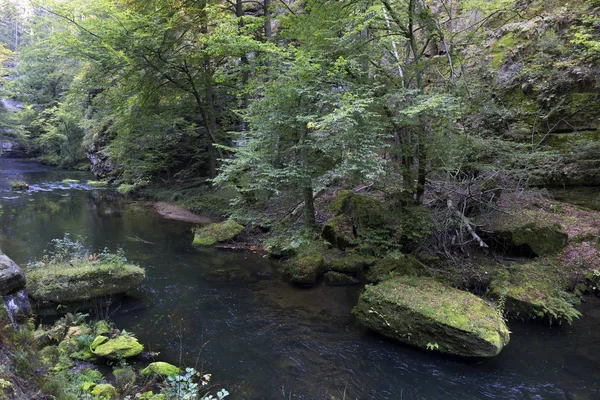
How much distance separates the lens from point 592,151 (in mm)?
9797

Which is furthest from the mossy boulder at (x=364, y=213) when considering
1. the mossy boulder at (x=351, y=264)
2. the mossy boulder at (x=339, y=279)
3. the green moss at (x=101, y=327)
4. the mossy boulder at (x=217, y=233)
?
the green moss at (x=101, y=327)

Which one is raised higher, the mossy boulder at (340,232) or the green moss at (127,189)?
the green moss at (127,189)

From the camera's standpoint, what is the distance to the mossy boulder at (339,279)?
8.94 meters

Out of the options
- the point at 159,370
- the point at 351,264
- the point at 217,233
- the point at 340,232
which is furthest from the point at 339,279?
the point at 217,233

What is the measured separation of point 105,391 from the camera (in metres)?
4.29

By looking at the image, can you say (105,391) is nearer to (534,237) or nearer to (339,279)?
(339,279)

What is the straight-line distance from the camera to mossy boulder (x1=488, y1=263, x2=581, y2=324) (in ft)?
22.2

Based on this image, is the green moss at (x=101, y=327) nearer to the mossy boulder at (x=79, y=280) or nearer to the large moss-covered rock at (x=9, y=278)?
the mossy boulder at (x=79, y=280)

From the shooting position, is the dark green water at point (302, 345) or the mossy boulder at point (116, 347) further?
the mossy boulder at point (116, 347)

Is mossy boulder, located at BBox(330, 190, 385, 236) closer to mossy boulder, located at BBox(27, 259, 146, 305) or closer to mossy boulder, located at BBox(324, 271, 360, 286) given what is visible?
mossy boulder, located at BBox(324, 271, 360, 286)

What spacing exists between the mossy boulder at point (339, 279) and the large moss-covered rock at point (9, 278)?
628cm

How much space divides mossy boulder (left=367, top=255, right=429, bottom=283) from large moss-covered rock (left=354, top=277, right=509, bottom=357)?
1.25 m

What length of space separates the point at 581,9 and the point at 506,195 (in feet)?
21.8

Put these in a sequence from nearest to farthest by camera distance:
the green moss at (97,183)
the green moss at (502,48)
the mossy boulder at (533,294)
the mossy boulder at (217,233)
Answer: the mossy boulder at (533,294) → the mossy boulder at (217,233) → the green moss at (502,48) → the green moss at (97,183)
